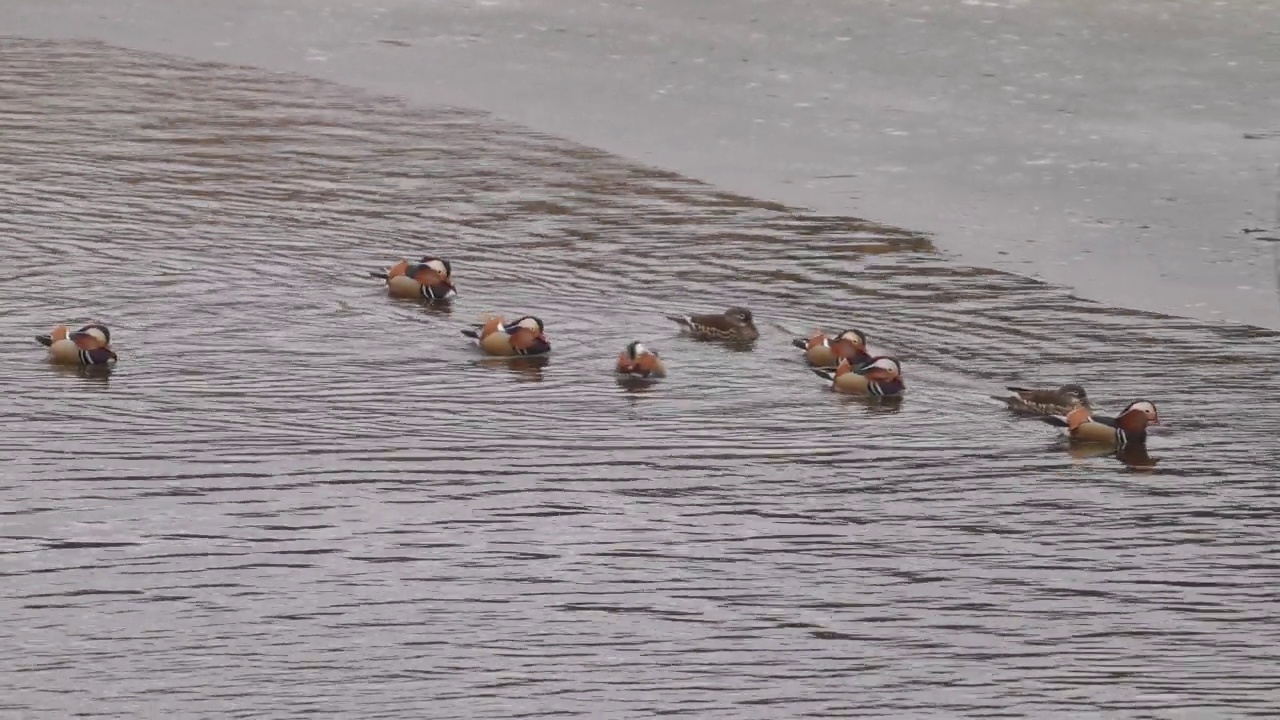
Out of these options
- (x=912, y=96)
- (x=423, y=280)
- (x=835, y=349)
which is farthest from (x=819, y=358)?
(x=912, y=96)

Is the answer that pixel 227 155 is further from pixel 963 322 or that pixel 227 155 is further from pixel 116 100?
pixel 963 322

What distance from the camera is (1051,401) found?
530 inches

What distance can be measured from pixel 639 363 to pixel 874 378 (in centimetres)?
148

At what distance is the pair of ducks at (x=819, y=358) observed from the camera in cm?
1312

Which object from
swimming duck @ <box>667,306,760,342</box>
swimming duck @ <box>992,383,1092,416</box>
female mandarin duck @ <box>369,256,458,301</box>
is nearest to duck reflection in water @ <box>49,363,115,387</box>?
female mandarin duck @ <box>369,256,458,301</box>

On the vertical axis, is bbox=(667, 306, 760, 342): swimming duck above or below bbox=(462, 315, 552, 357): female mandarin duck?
above

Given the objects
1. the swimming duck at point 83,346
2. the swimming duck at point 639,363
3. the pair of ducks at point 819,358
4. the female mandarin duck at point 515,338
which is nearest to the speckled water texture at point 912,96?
the pair of ducks at point 819,358

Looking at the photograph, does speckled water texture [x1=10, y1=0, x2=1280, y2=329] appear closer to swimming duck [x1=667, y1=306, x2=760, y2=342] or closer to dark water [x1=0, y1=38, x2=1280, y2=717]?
dark water [x1=0, y1=38, x2=1280, y2=717]

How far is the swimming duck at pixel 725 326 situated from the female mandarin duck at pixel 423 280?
1.91m

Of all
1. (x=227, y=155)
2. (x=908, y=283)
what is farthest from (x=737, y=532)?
(x=227, y=155)

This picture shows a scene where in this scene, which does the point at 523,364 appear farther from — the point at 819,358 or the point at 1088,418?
the point at 1088,418

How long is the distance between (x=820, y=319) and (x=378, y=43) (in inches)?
402

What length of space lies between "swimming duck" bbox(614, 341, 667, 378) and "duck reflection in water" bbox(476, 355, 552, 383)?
55 centimetres

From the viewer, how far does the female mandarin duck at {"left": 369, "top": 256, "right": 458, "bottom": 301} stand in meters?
15.8
